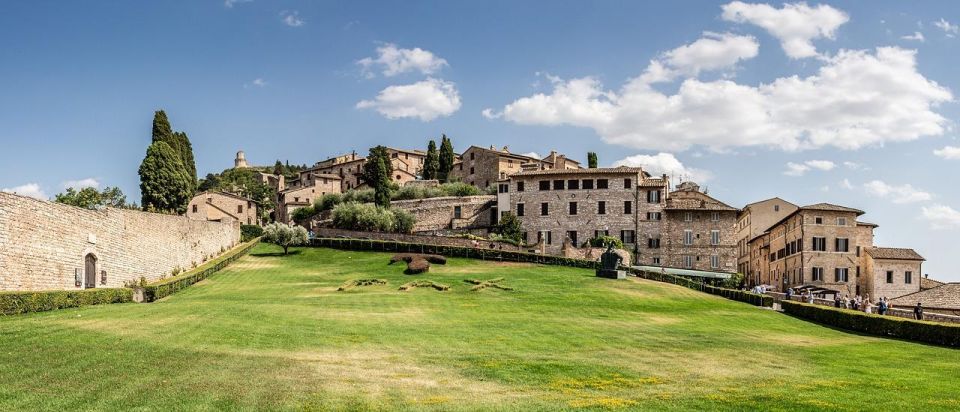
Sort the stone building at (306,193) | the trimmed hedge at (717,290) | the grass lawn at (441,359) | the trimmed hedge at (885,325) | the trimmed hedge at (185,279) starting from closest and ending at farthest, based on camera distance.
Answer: the grass lawn at (441,359)
the trimmed hedge at (885,325)
the trimmed hedge at (185,279)
the trimmed hedge at (717,290)
the stone building at (306,193)

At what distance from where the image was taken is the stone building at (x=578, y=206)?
83812mm

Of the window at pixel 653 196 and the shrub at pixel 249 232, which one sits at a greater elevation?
the window at pixel 653 196

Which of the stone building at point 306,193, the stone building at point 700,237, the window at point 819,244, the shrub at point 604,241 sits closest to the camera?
the window at point 819,244

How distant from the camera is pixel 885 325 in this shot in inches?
1501

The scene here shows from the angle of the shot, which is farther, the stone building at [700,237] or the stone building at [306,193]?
the stone building at [306,193]

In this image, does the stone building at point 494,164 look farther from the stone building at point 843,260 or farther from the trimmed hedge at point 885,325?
the trimmed hedge at point 885,325

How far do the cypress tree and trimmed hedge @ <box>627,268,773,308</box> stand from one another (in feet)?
212

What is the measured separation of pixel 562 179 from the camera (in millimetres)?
85938

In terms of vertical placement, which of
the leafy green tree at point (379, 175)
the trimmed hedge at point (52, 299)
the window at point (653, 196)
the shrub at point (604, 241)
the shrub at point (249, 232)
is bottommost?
the trimmed hedge at point (52, 299)

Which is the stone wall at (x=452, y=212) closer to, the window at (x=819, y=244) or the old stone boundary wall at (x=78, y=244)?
the window at (x=819, y=244)

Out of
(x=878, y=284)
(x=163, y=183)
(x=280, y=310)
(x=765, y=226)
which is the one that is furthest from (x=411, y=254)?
(x=765, y=226)

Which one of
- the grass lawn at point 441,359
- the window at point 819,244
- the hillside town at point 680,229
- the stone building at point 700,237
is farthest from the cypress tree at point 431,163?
the grass lawn at point 441,359

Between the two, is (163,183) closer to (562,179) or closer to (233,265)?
(233,265)

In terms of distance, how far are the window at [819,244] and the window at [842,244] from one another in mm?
1234
